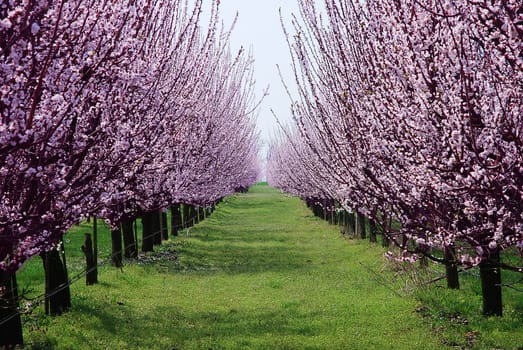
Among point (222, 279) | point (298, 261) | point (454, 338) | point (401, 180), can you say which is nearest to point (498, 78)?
point (401, 180)

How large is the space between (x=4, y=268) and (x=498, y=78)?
21.9 ft

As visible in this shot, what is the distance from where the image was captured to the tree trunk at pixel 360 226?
29884 millimetres

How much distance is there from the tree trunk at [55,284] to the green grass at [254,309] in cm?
29

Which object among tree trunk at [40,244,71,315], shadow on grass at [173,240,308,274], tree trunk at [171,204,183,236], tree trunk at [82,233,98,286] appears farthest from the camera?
tree trunk at [171,204,183,236]

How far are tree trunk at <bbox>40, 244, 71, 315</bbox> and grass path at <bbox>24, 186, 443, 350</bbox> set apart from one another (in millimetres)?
343

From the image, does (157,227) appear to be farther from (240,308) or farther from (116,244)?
(240,308)

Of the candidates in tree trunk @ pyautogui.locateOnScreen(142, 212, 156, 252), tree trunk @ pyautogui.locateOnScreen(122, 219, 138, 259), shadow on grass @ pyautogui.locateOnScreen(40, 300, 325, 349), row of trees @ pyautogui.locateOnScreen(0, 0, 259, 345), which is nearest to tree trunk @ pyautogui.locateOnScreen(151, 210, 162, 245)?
tree trunk @ pyautogui.locateOnScreen(142, 212, 156, 252)

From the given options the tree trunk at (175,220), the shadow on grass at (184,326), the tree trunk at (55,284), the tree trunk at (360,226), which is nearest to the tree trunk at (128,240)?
the shadow on grass at (184,326)

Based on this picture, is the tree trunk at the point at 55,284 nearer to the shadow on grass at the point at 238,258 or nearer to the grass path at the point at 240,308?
the grass path at the point at 240,308

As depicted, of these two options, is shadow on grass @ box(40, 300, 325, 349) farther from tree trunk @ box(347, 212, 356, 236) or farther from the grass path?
tree trunk @ box(347, 212, 356, 236)

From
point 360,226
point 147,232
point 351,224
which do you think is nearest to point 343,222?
point 351,224

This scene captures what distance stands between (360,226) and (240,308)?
16.0m

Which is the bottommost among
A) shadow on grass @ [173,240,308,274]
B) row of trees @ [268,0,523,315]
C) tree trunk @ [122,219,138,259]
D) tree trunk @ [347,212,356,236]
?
shadow on grass @ [173,240,308,274]

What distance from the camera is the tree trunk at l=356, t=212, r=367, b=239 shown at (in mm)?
29884
